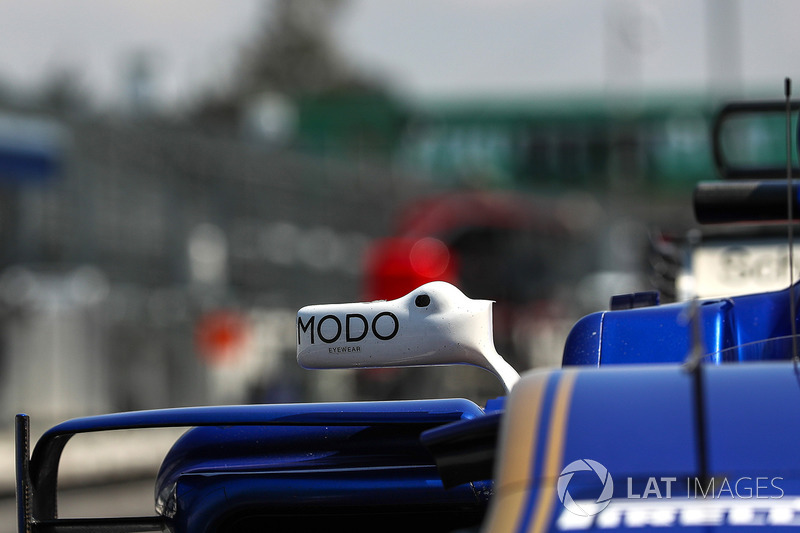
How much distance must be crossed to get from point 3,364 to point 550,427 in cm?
2044

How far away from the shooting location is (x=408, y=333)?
8.87ft

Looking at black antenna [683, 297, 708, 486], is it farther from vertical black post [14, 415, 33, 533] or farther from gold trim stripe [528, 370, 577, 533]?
vertical black post [14, 415, 33, 533]

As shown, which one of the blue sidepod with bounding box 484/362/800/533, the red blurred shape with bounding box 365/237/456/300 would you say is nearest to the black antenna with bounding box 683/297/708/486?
the blue sidepod with bounding box 484/362/800/533

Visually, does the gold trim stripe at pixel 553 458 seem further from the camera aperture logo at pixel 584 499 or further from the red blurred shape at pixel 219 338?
the red blurred shape at pixel 219 338

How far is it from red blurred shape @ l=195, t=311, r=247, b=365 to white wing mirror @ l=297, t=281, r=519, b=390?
2088 centimetres

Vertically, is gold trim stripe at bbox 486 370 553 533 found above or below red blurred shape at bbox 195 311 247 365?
above

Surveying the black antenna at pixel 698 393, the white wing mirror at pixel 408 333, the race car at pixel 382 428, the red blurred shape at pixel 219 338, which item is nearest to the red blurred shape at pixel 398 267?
the red blurred shape at pixel 219 338

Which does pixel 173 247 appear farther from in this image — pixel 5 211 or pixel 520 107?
pixel 520 107

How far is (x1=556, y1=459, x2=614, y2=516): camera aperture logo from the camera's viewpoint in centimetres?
180

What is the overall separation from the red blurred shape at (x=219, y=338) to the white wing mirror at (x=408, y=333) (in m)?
20.9

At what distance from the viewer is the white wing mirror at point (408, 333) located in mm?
2705

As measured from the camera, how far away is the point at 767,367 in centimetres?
204

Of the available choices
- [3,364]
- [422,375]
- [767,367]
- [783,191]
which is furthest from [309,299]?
[767,367]

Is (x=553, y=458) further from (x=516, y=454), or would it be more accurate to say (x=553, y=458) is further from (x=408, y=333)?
(x=408, y=333)
